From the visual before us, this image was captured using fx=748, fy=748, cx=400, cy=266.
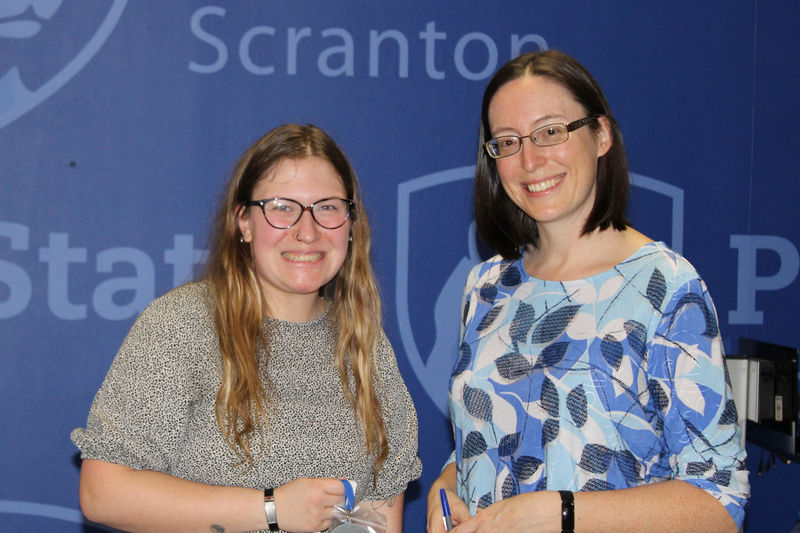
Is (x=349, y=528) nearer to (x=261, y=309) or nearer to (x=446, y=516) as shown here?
(x=446, y=516)

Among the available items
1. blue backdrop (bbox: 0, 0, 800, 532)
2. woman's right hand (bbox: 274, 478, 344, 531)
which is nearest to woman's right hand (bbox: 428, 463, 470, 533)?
woman's right hand (bbox: 274, 478, 344, 531)

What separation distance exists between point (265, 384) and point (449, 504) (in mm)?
534

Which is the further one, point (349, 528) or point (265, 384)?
point (265, 384)

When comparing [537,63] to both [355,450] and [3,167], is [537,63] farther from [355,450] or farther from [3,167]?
[3,167]

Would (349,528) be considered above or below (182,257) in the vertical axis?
below

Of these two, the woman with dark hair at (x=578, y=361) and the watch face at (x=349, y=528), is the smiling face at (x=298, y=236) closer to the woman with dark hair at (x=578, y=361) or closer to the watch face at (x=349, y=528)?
the woman with dark hair at (x=578, y=361)

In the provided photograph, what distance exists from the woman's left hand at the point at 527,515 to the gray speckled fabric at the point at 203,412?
0.43 metres

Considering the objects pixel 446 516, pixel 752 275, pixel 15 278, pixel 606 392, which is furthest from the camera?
pixel 752 275

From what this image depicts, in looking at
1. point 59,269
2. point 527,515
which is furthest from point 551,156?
point 59,269

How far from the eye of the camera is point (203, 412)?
179 centimetres

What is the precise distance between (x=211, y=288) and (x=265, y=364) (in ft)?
0.81

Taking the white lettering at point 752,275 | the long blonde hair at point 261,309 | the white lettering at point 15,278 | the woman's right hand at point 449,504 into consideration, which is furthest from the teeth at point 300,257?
the white lettering at point 752,275

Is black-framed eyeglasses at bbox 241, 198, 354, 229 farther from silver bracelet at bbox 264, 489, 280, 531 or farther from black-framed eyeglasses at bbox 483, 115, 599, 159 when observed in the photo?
silver bracelet at bbox 264, 489, 280, 531

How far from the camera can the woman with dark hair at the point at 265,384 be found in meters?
1.70
